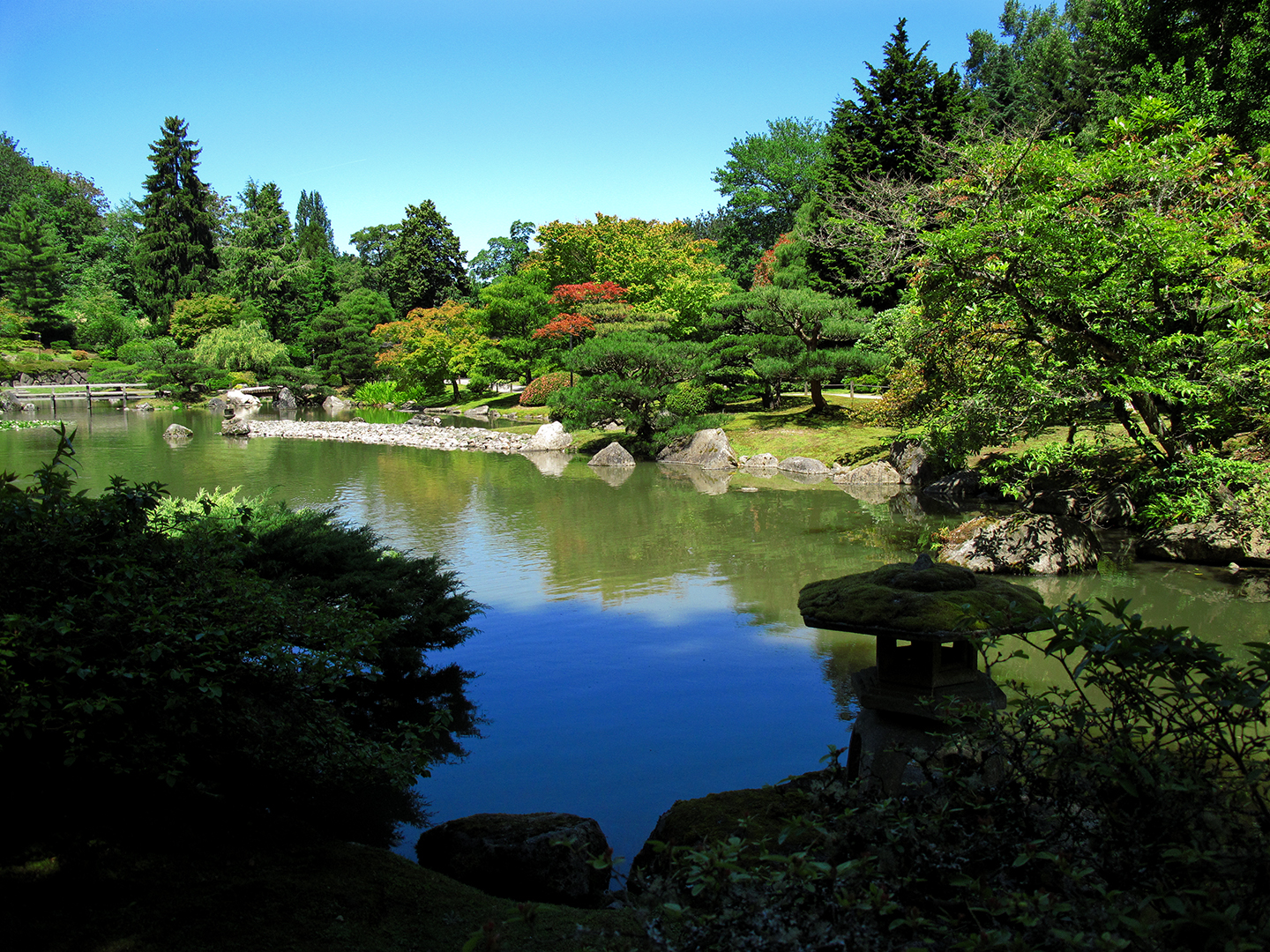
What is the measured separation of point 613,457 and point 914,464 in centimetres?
648

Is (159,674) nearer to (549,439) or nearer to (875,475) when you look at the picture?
(875,475)

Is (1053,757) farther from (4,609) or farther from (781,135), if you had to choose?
(781,135)

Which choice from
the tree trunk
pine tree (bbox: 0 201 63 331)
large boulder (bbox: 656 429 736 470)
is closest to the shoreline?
large boulder (bbox: 656 429 736 470)

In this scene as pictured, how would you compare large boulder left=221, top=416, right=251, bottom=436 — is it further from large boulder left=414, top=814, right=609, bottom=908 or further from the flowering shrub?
large boulder left=414, top=814, right=609, bottom=908

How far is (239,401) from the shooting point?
99.9 feet

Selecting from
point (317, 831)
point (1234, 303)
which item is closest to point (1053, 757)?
point (317, 831)

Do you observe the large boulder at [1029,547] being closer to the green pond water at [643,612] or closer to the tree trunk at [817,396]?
the green pond water at [643,612]

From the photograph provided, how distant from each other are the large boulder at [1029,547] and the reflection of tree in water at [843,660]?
254 cm

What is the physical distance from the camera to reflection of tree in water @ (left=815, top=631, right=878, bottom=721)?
17.5 ft

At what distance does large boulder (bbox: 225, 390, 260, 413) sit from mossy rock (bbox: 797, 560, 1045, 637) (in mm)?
30746

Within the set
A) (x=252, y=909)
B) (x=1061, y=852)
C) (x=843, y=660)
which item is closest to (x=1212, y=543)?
(x=843, y=660)

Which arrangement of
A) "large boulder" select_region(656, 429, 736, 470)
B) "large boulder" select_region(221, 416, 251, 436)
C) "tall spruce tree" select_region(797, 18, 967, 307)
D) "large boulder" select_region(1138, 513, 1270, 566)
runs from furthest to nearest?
1. "large boulder" select_region(221, 416, 251, 436)
2. "tall spruce tree" select_region(797, 18, 967, 307)
3. "large boulder" select_region(656, 429, 736, 470)
4. "large boulder" select_region(1138, 513, 1270, 566)

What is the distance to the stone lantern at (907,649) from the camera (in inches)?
130

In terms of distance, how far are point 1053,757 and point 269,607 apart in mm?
2740
